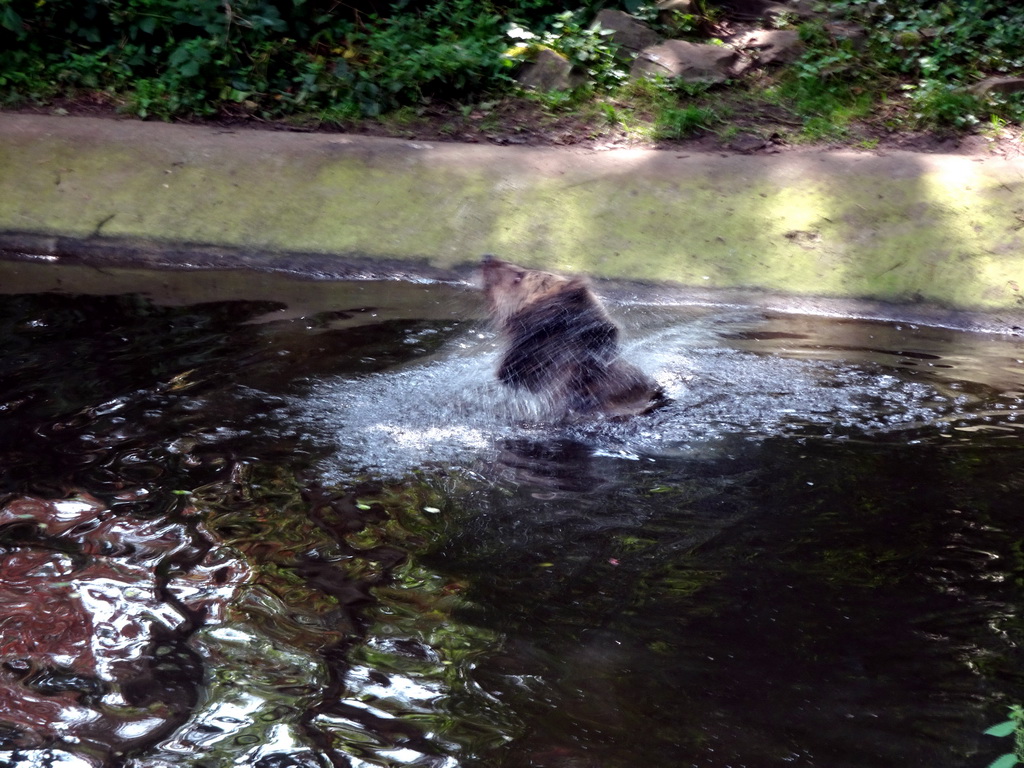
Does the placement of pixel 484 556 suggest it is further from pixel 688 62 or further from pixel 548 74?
pixel 688 62

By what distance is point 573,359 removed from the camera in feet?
16.6

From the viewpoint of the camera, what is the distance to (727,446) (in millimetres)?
4828

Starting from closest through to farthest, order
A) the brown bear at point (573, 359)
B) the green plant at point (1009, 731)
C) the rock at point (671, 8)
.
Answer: the green plant at point (1009, 731) → the brown bear at point (573, 359) → the rock at point (671, 8)

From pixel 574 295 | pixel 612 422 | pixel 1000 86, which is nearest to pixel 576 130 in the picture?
pixel 1000 86

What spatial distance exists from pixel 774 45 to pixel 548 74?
2294 mm

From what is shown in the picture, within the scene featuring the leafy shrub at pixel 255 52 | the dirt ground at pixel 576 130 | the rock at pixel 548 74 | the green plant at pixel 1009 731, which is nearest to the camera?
the green plant at pixel 1009 731

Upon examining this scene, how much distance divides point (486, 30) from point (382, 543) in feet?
25.3

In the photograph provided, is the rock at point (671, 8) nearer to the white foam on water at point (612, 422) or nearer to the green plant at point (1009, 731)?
the white foam on water at point (612, 422)

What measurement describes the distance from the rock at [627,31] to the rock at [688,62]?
6.7 inches

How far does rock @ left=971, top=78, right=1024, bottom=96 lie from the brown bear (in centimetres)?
591

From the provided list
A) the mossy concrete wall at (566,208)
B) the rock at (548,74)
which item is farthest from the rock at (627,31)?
the mossy concrete wall at (566,208)

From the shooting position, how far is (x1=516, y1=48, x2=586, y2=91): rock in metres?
9.89

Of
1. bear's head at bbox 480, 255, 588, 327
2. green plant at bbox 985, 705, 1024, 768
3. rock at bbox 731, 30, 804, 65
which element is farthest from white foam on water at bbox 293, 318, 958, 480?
rock at bbox 731, 30, 804, 65

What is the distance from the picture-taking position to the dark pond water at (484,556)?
113 inches
